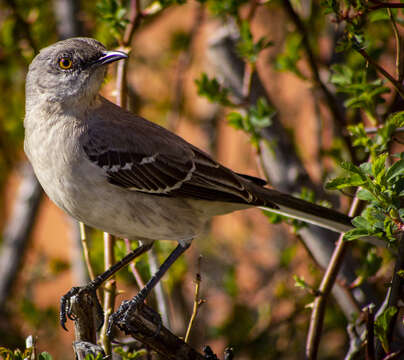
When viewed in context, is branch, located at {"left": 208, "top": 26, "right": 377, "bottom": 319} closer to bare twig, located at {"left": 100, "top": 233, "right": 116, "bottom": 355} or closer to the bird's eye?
bare twig, located at {"left": 100, "top": 233, "right": 116, "bottom": 355}

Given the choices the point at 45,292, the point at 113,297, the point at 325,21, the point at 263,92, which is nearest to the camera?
the point at 113,297

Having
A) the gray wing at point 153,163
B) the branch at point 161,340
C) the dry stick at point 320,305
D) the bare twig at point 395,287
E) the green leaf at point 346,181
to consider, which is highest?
the green leaf at point 346,181

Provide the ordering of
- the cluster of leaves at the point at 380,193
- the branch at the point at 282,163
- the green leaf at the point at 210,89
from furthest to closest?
the branch at the point at 282,163 → the green leaf at the point at 210,89 → the cluster of leaves at the point at 380,193

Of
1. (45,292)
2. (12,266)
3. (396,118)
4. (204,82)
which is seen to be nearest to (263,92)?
(204,82)

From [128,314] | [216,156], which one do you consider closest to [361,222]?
[128,314]

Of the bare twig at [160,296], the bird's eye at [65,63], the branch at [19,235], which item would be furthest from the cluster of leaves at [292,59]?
the branch at [19,235]

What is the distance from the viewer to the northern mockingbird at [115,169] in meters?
2.89

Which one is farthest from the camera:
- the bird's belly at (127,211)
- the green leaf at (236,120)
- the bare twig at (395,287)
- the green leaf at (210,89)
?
the green leaf at (210,89)

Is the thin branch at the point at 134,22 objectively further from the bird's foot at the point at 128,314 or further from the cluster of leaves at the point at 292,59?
the bird's foot at the point at 128,314

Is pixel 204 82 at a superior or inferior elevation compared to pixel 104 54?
inferior

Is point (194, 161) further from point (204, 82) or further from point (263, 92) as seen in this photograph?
point (263, 92)

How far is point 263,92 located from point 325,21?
3.92 ft

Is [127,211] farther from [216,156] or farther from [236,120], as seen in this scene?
[216,156]

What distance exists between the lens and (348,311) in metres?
3.64
